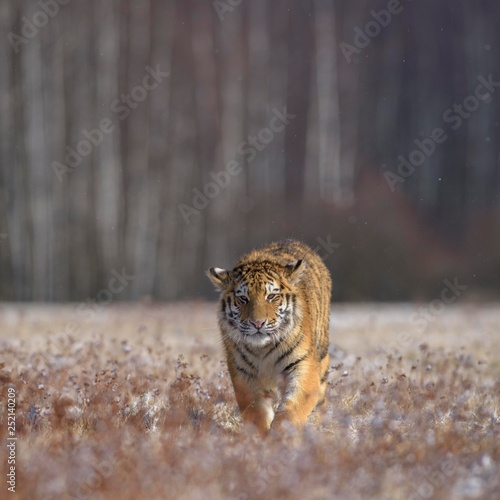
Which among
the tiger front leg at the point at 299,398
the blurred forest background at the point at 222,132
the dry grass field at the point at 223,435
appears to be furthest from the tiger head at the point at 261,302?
the blurred forest background at the point at 222,132

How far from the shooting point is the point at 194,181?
29.1m

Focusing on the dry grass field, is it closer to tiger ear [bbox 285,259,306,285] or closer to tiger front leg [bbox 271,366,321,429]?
tiger front leg [bbox 271,366,321,429]

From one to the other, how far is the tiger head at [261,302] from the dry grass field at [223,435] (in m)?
0.75

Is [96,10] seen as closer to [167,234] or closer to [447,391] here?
[167,234]

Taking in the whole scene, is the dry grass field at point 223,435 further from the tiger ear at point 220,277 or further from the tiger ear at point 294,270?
the tiger ear at point 294,270

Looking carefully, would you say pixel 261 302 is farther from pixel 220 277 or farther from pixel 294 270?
pixel 220 277

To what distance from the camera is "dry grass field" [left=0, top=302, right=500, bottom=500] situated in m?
4.79

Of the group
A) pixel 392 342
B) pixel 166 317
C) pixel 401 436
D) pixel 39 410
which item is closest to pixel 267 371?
pixel 401 436

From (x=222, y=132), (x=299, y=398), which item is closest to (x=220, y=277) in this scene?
(x=299, y=398)

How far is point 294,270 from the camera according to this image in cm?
723

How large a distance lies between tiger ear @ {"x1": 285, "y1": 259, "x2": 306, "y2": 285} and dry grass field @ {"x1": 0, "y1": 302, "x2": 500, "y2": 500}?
109 cm

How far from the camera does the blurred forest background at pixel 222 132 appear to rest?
26406 millimetres

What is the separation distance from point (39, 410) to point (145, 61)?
22574mm

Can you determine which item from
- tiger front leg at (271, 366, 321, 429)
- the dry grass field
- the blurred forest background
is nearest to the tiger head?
tiger front leg at (271, 366, 321, 429)
